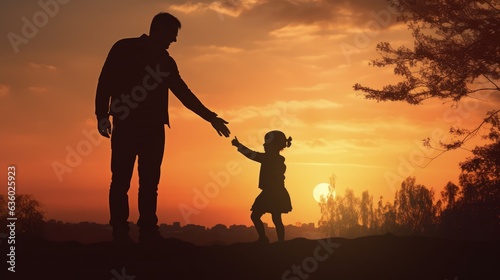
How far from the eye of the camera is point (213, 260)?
911cm

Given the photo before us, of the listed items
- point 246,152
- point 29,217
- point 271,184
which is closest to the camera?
point 246,152

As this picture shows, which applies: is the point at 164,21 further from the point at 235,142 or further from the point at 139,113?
the point at 235,142

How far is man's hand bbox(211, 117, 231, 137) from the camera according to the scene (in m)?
10.3

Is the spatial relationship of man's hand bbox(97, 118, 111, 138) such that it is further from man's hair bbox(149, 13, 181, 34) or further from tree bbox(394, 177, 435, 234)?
tree bbox(394, 177, 435, 234)

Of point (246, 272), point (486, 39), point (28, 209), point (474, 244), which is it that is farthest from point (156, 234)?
point (28, 209)

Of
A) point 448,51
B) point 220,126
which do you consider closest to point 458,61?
Result: point 448,51

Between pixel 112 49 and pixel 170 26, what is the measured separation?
3.29 feet

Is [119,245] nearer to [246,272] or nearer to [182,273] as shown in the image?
[182,273]

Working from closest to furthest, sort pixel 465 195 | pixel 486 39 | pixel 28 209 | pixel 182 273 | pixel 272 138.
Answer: pixel 182 273, pixel 272 138, pixel 486 39, pixel 465 195, pixel 28 209

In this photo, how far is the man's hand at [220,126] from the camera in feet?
33.7

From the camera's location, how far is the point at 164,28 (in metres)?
9.24

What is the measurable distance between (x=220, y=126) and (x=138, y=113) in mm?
1727

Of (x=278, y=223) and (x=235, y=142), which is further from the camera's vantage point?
(x=278, y=223)

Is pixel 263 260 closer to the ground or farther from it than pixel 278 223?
closer to the ground
